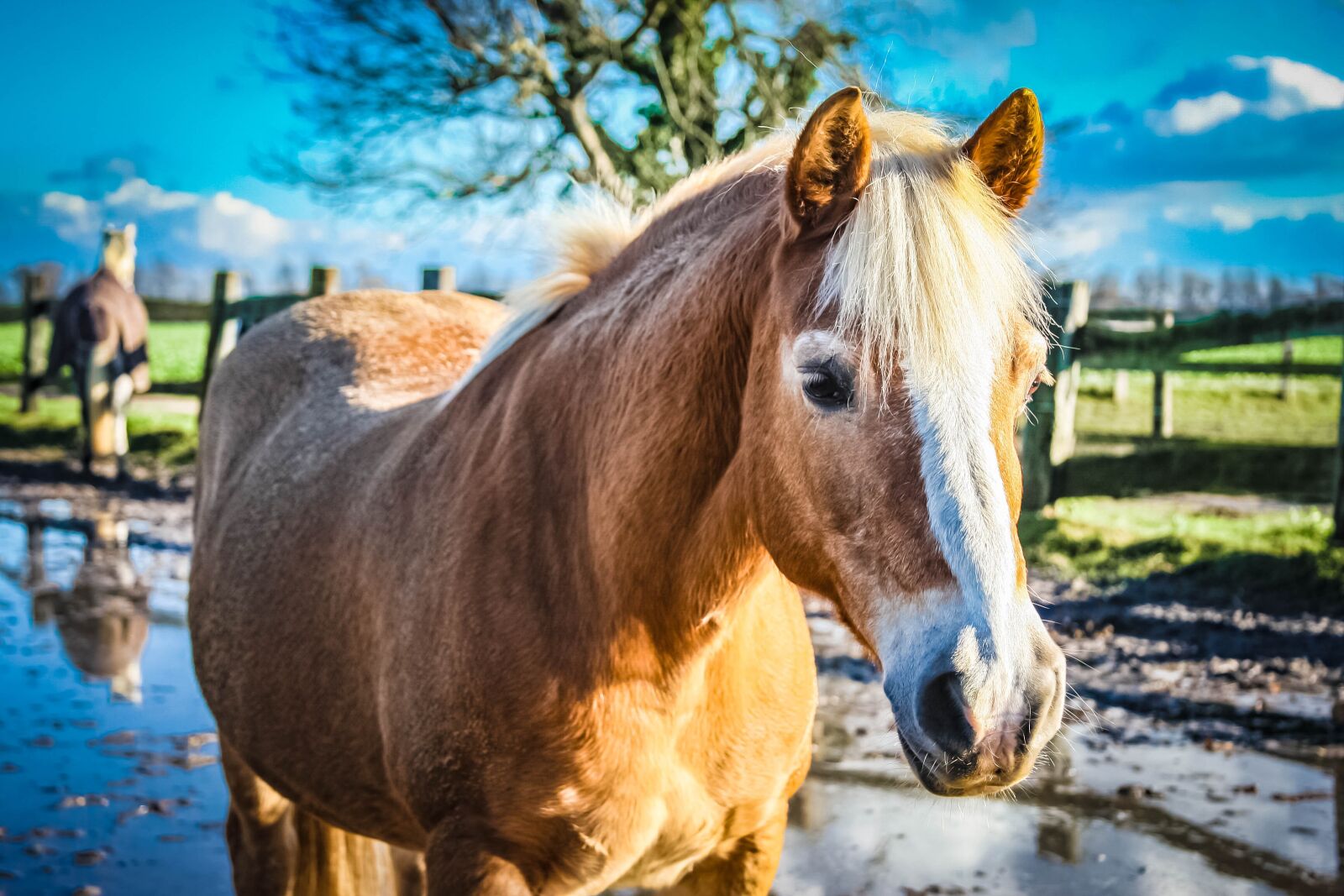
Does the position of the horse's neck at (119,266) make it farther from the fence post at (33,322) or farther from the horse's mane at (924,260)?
the horse's mane at (924,260)

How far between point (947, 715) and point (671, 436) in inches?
26.3

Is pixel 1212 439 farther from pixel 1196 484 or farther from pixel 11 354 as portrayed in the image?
pixel 11 354

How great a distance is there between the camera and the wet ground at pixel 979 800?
3.21 meters

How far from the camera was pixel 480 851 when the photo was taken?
1825mm

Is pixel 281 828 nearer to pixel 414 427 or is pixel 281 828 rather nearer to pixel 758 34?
pixel 414 427

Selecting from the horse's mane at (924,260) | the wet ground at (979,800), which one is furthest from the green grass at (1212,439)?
the horse's mane at (924,260)

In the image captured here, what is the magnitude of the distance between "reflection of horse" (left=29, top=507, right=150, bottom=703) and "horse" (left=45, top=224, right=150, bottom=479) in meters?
3.44

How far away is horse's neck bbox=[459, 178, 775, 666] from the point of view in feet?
5.42

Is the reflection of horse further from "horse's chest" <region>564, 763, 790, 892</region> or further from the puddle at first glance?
"horse's chest" <region>564, 763, 790, 892</region>

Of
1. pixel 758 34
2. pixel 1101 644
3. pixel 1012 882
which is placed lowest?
pixel 1012 882

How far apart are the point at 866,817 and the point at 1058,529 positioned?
12.9 feet

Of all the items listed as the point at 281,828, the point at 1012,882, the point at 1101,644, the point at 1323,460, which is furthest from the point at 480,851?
the point at 1323,460

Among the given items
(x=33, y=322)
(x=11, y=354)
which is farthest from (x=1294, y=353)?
(x=11, y=354)

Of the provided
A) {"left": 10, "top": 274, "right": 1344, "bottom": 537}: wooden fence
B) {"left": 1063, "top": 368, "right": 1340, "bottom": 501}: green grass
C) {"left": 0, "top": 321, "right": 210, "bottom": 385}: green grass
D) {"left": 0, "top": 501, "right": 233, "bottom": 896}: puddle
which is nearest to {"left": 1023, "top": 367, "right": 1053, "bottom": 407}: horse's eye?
{"left": 0, "top": 501, "right": 233, "bottom": 896}: puddle
